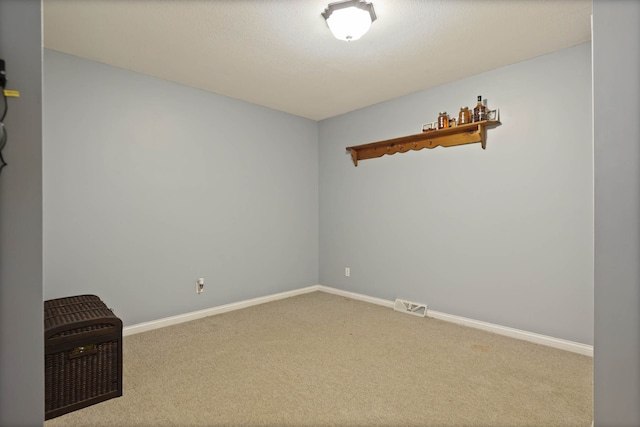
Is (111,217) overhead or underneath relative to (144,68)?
underneath

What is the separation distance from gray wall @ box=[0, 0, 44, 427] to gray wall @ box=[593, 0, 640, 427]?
6.97 ft

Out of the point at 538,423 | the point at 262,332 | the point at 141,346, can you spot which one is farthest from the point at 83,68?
the point at 538,423

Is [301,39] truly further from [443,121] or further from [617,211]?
[617,211]

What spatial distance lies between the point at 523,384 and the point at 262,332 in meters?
2.10

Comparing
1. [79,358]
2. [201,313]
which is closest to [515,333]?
[201,313]

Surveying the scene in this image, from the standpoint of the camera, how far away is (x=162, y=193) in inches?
132

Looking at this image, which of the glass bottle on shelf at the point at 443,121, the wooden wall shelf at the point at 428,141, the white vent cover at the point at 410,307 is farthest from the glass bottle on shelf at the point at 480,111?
the white vent cover at the point at 410,307

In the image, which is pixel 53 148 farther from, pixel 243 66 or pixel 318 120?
pixel 318 120

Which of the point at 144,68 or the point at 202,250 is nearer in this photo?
the point at 144,68

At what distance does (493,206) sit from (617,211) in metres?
1.94

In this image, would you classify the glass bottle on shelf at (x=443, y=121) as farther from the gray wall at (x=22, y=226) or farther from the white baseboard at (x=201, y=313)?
the gray wall at (x=22, y=226)

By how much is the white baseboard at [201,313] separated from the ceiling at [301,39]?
7.88ft

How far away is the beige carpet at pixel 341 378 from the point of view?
1.85 m

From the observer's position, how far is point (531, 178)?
9.67 feet
